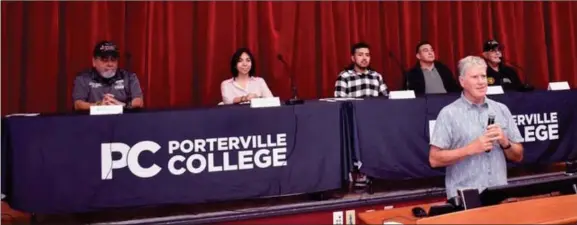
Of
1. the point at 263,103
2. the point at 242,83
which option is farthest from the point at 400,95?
the point at 242,83

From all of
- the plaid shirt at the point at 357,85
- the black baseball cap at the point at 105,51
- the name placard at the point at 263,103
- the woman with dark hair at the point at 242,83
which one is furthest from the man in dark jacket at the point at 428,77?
the black baseball cap at the point at 105,51

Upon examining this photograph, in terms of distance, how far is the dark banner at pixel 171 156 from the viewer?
8.35ft

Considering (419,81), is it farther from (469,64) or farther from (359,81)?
(469,64)

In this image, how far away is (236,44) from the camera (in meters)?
4.34

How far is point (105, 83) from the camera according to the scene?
332cm

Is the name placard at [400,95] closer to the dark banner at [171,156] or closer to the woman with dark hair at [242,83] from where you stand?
the dark banner at [171,156]

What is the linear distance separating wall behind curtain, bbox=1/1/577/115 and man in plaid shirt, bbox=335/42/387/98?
280mm

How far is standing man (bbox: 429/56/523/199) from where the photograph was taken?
1950 mm

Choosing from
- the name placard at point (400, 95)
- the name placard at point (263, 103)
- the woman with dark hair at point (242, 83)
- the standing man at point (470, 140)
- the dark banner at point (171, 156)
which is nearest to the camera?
the standing man at point (470, 140)

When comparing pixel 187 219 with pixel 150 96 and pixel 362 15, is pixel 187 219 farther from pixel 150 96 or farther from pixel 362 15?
pixel 362 15

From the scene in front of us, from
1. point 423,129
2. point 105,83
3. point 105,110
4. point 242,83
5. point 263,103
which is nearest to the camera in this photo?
point 105,110

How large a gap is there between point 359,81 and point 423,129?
844mm

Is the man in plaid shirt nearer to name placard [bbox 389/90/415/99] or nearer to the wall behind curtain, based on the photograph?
the wall behind curtain

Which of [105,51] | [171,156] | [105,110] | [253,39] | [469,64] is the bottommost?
[171,156]
